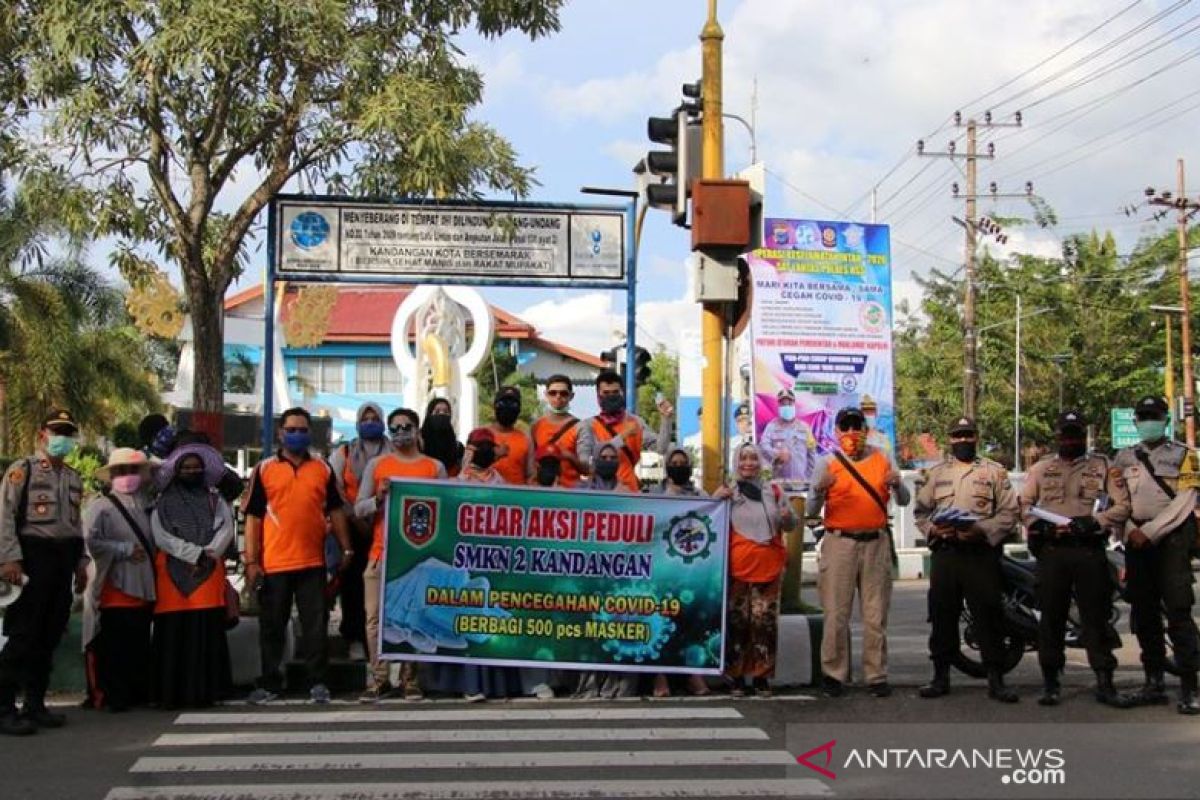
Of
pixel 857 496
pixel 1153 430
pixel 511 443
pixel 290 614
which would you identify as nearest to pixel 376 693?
pixel 290 614

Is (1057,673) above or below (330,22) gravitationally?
below

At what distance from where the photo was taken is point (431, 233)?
493 inches

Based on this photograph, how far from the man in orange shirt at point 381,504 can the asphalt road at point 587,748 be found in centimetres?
28

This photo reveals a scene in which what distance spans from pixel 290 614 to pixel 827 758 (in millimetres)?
3737

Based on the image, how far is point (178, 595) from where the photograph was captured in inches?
356

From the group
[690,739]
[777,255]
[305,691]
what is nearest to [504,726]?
[690,739]

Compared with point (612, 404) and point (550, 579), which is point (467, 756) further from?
point (612, 404)

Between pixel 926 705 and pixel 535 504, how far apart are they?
283 centimetres

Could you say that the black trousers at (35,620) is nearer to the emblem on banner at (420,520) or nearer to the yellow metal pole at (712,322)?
the emblem on banner at (420,520)

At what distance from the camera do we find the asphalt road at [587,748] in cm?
689

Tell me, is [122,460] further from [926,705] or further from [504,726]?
[926,705]

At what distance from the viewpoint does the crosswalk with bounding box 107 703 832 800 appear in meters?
6.86

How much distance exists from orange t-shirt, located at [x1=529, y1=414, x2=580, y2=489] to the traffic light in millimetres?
1928

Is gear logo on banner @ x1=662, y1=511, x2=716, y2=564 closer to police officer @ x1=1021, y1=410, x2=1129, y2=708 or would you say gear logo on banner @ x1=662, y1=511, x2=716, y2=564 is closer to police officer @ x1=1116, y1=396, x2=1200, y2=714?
police officer @ x1=1021, y1=410, x2=1129, y2=708
